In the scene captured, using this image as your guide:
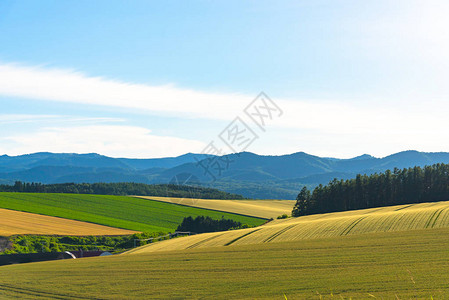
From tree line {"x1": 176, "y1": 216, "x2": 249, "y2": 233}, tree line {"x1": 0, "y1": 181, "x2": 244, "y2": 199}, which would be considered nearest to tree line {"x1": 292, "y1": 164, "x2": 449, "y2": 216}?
tree line {"x1": 176, "y1": 216, "x2": 249, "y2": 233}

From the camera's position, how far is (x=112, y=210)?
115 metres

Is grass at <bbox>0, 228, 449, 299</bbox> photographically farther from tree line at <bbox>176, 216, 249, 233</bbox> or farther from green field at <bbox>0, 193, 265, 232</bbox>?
green field at <bbox>0, 193, 265, 232</bbox>

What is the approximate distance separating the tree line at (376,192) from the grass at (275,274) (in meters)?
62.5

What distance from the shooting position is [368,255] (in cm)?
2742

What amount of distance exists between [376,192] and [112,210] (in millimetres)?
67870

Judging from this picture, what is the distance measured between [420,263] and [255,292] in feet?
31.2

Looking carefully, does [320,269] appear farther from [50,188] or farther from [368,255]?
[50,188]

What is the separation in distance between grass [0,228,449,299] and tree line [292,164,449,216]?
205 feet

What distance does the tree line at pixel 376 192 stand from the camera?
9481 cm

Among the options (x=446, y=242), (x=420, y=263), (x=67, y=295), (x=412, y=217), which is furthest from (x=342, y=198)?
(x=67, y=295)

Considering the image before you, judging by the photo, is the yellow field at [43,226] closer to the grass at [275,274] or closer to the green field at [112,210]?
the green field at [112,210]

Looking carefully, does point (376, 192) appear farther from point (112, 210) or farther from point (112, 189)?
point (112, 189)

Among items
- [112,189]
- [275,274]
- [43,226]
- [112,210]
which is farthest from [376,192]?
[112,189]

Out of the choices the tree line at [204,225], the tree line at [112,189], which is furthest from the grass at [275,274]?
the tree line at [112,189]
